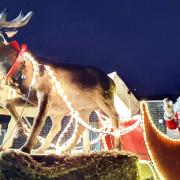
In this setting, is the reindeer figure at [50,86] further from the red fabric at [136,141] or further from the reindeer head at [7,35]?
the red fabric at [136,141]

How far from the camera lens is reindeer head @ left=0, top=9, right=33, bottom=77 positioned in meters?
4.05

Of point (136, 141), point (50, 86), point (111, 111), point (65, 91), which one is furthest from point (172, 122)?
point (50, 86)

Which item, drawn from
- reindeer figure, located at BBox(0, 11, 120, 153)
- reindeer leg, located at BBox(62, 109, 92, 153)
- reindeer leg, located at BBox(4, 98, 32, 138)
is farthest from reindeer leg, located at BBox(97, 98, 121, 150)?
reindeer leg, located at BBox(4, 98, 32, 138)

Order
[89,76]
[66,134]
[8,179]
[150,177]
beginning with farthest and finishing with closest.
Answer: [150,177], [66,134], [89,76], [8,179]

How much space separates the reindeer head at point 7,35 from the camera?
4.05m

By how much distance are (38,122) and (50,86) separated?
0.45m

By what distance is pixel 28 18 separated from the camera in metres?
4.23

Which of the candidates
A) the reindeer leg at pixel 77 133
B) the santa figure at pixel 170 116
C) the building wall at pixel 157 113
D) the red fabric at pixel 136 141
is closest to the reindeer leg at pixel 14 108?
the reindeer leg at pixel 77 133

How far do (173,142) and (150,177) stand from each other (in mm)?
1168

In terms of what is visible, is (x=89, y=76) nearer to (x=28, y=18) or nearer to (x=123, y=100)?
(x=28, y=18)

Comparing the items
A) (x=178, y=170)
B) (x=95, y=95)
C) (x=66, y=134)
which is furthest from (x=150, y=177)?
(x=95, y=95)

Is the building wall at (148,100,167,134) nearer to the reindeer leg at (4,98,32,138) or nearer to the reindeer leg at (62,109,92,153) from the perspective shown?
the reindeer leg at (62,109,92,153)

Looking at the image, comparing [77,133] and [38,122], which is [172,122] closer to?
[77,133]

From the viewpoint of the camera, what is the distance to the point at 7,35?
421 centimetres
